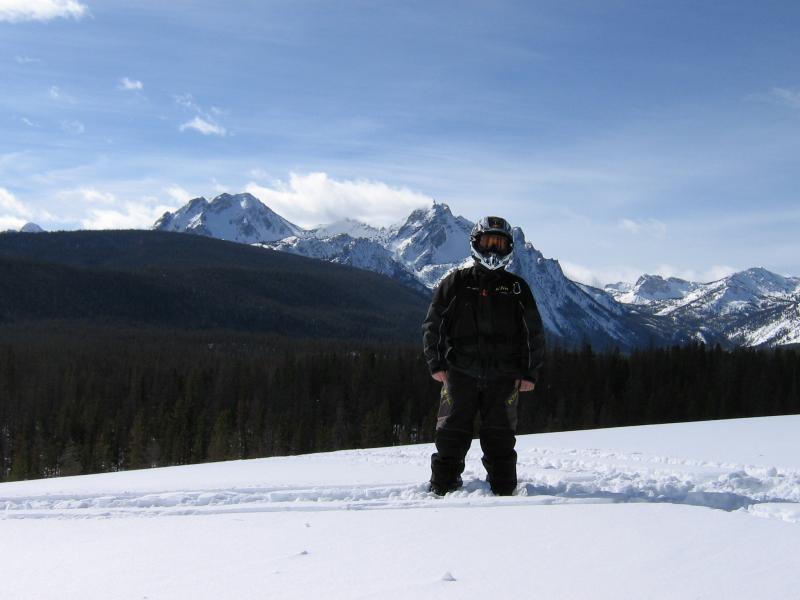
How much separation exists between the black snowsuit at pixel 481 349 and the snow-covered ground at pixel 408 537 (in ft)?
2.40

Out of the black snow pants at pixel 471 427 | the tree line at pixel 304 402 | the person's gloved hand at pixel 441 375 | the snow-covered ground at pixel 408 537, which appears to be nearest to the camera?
the snow-covered ground at pixel 408 537

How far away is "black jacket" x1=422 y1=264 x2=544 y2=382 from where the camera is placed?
8008mm

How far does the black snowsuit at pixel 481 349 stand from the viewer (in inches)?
315

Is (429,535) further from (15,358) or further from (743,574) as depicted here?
(15,358)

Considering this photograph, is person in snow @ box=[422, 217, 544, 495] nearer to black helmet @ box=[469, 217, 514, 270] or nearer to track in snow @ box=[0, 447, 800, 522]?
black helmet @ box=[469, 217, 514, 270]

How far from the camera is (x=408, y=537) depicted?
5098 millimetres

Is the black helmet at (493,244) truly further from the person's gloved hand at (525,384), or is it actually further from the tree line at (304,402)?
the tree line at (304,402)

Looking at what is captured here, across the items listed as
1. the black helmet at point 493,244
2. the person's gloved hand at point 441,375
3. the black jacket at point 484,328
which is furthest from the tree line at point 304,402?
the black helmet at point 493,244

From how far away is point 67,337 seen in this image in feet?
503

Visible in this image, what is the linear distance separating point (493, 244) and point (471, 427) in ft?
7.24

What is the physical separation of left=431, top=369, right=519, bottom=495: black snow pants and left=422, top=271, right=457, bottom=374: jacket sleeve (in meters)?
0.22

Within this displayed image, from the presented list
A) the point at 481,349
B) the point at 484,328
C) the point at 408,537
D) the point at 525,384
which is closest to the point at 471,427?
the point at 525,384

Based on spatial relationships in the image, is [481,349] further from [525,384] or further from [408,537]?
[408,537]

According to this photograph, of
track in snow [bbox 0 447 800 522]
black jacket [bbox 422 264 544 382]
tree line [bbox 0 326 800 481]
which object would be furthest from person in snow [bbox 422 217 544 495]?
tree line [bbox 0 326 800 481]
